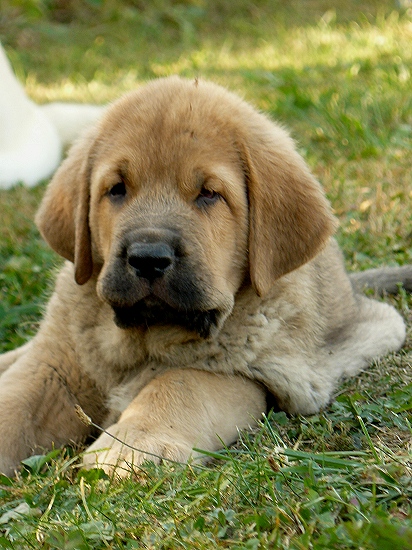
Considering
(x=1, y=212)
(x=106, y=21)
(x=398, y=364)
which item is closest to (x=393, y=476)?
(x=398, y=364)

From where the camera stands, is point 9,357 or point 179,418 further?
point 9,357

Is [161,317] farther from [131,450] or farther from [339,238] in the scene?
[339,238]

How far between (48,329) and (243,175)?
1.20 m

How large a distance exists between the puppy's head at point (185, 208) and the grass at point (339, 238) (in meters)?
0.64

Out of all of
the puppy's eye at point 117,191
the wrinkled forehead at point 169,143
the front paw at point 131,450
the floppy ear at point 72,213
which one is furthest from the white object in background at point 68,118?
the front paw at point 131,450

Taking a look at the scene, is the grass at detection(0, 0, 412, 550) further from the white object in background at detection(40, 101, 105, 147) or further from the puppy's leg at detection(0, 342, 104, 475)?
the white object in background at detection(40, 101, 105, 147)

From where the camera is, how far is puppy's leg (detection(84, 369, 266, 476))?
342cm

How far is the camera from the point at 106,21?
12.2 m

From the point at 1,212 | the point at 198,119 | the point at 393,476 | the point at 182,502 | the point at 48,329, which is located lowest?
the point at 1,212

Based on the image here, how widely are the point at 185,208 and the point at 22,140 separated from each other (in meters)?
4.63

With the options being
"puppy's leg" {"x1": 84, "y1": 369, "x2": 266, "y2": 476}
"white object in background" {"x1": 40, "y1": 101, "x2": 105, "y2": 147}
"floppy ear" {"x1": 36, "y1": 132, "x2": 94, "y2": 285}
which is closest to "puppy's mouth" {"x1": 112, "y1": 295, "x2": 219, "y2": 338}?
"puppy's leg" {"x1": 84, "y1": 369, "x2": 266, "y2": 476}

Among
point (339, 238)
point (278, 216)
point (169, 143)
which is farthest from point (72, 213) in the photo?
point (339, 238)

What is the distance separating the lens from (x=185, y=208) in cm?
365

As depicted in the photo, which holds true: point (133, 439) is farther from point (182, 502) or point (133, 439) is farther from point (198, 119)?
point (198, 119)
